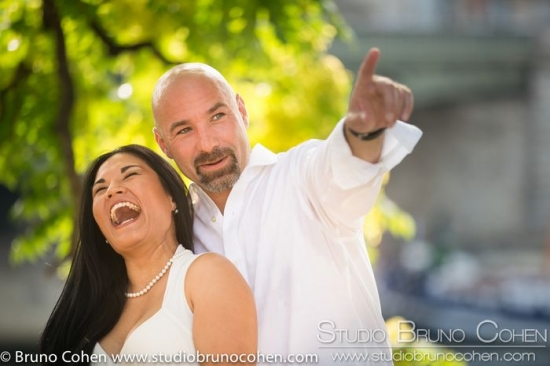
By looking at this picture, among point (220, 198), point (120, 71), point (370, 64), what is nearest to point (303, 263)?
point (220, 198)

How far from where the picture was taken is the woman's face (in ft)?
9.65

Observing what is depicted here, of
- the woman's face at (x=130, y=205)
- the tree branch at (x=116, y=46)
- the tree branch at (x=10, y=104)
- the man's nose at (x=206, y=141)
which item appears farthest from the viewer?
the tree branch at (x=10, y=104)

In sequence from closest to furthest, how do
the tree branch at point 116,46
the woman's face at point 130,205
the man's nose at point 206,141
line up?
1. the woman's face at point 130,205
2. the man's nose at point 206,141
3. the tree branch at point 116,46

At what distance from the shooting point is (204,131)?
311 cm

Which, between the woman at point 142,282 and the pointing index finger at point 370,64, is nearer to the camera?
the pointing index finger at point 370,64

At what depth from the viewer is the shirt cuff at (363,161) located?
2744 millimetres

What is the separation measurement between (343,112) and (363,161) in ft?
9.82

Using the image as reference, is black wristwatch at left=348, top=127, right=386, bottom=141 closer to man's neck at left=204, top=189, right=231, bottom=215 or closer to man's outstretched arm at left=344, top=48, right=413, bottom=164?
man's outstretched arm at left=344, top=48, right=413, bottom=164

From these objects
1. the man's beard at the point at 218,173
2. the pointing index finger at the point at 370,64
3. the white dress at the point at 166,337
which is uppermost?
the man's beard at the point at 218,173

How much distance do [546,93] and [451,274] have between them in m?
11.0

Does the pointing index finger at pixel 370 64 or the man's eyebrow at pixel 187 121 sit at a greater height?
the man's eyebrow at pixel 187 121

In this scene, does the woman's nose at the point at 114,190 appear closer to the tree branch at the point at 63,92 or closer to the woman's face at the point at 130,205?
the woman's face at the point at 130,205

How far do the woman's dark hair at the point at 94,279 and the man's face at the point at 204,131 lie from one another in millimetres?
82

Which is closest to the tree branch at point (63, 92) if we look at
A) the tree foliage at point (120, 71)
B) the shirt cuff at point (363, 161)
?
the tree foliage at point (120, 71)
